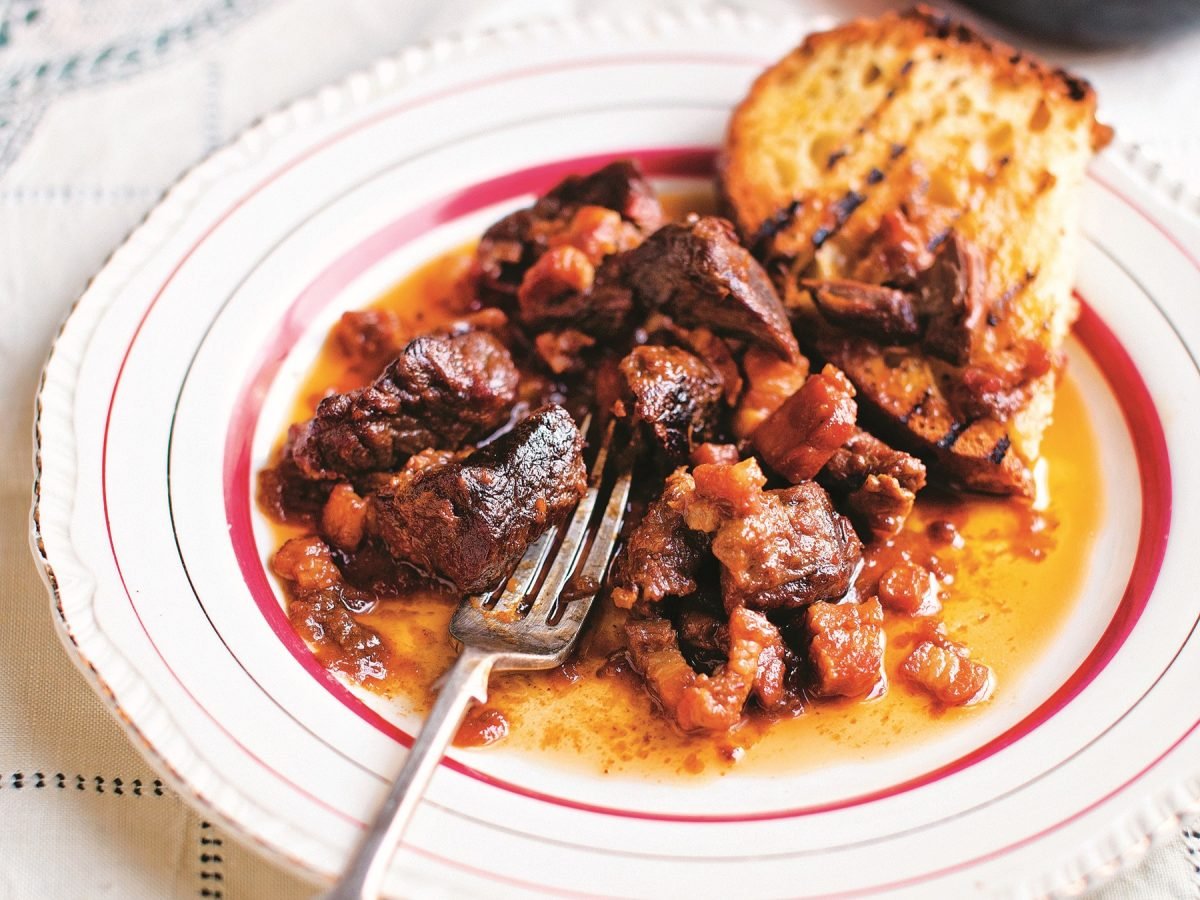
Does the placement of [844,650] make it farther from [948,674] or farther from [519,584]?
[519,584]

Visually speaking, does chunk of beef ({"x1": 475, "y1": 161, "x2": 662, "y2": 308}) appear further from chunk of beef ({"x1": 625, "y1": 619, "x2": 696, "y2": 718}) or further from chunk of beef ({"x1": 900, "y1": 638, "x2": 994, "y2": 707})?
chunk of beef ({"x1": 900, "y1": 638, "x2": 994, "y2": 707})

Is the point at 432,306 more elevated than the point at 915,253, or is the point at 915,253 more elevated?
the point at 915,253

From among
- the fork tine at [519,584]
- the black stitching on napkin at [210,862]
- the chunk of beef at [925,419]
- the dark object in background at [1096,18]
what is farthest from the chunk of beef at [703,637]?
the dark object in background at [1096,18]

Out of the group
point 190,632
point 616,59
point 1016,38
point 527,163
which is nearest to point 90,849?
point 190,632

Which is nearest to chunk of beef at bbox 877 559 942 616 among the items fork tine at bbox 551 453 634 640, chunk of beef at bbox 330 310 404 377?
fork tine at bbox 551 453 634 640

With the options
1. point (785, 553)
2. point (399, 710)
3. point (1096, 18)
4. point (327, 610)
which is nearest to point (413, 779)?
point (399, 710)

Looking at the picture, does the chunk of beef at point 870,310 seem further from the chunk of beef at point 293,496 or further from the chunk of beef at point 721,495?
the chunk of beef at point 293,496

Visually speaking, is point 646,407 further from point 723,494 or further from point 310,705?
point 310,705
